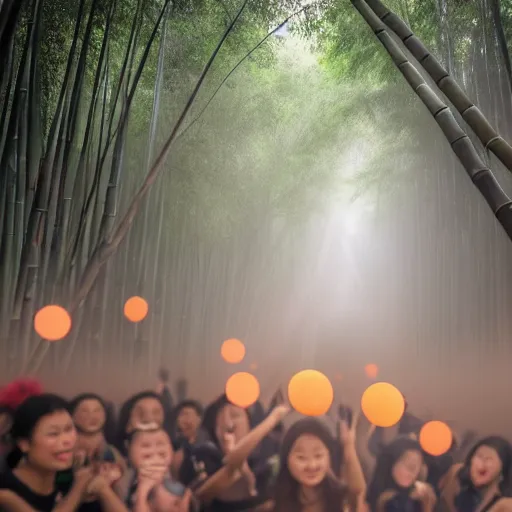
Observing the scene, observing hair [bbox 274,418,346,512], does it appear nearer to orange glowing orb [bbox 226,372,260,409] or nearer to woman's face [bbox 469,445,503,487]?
orange glowing orb [bbox 226,372,260,409]

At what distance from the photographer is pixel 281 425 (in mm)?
1595

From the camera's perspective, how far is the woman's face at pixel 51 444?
61.1 inches

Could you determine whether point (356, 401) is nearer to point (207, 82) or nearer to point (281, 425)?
point (281, 425)

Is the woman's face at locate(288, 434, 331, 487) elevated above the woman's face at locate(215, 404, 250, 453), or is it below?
below

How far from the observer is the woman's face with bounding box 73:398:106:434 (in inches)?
63.0

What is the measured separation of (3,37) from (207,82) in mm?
782

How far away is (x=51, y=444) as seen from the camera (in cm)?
156

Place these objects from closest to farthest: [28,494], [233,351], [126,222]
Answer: [28,494]
[233,351]
[126,222]

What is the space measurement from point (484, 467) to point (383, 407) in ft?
1.20

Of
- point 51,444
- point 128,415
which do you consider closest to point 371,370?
point 128,415

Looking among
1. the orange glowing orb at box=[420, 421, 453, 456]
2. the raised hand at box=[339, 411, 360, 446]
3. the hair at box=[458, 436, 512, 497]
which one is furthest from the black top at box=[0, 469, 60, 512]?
the hair at box=[458, 436, 512, 497]

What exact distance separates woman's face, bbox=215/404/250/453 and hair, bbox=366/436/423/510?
1.39ft

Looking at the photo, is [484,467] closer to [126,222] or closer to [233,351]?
[233,351]

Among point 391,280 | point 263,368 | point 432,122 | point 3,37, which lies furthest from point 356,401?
point 3,37
